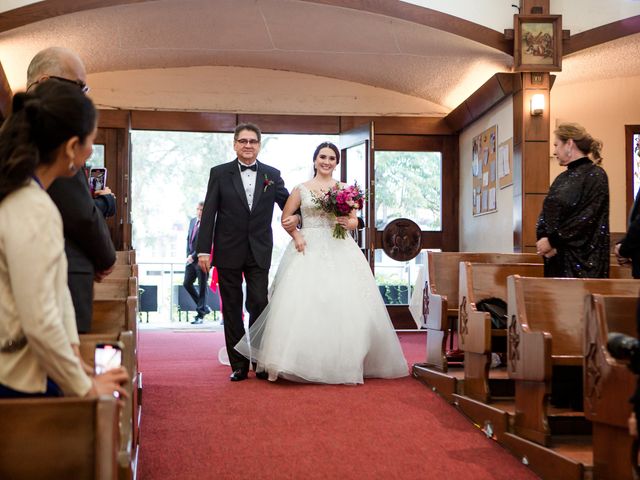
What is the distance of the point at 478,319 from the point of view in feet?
13.9

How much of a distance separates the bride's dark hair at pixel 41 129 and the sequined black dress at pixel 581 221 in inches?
127

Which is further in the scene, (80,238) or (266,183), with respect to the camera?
(266,183)

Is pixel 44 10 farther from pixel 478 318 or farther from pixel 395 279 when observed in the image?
pixel 395 279

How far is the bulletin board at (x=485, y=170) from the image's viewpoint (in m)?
8.68

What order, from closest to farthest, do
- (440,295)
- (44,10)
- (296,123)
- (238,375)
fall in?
1. (440,295)
2. (238,375)
3. (44,10)
4. (296,123)

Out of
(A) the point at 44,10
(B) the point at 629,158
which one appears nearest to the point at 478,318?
(A) the point at 44,10

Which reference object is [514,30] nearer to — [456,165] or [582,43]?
[582,43]

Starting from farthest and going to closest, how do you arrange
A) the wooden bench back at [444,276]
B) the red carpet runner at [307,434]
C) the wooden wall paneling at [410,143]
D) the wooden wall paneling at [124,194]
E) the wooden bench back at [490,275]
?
the wooden wall paneling at [410,143] → the wooden wall paneling at [124,194] → the wooden bench back at [444,276] → the wooden bench back at [490,275] → the red carpet runner at [307,434]

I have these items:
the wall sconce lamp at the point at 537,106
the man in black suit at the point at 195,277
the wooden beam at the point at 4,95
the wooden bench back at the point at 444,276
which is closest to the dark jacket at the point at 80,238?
the wooden bench back at the point at 444,276

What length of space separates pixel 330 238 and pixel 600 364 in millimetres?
3167

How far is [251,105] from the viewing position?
9.98m

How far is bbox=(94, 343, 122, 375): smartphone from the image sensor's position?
2.21 meters

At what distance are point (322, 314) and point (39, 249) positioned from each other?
3.85 m

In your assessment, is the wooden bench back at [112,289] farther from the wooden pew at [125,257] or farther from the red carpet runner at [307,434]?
the wooden pew at [125,257]
